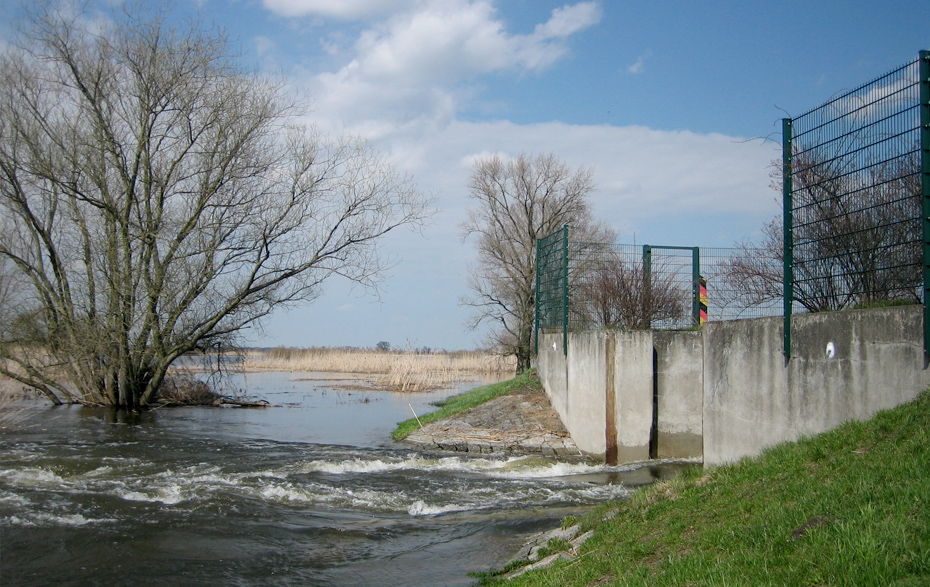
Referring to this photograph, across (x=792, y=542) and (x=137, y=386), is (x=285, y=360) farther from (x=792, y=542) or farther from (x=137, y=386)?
(x=792, y=542)

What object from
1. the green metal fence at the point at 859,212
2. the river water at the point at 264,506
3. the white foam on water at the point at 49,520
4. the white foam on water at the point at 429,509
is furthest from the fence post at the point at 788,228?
the white foam on water at the point at 49,520

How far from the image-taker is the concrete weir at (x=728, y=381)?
21.1 ft

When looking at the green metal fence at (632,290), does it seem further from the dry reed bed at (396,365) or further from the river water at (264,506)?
the dry reed bed at (396,365)

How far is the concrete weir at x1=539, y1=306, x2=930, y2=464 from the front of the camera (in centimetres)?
643

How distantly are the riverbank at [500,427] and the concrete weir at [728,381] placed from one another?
39 cm

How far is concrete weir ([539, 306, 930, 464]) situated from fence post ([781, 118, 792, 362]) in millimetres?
128

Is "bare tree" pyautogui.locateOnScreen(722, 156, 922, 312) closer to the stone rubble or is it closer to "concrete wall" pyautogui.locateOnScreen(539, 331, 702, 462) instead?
"concrete wall" pyautogui.locateOnScreen(539, 331, 702, 462)

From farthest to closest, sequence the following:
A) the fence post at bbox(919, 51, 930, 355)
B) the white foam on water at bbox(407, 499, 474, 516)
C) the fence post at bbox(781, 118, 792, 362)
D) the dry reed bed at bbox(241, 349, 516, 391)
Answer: the dry reed bed at bbox(241, 349, 516, 391), the white foam on water at bbox(407, 499, 474, 516), the fence post at bbox(781, 118, 792, 362), the fence post at bbox(919, 51, 930, 355)

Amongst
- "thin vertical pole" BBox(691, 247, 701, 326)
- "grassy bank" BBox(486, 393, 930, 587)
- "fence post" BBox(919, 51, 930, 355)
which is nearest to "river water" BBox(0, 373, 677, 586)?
"grassy bank" BBox(486, 393, 930, 587)

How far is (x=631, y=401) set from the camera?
42.5 feet

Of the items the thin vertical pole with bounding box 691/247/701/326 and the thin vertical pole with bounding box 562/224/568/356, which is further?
the thin vertical pole with bounding box 562/224/568/356

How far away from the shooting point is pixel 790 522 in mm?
4285

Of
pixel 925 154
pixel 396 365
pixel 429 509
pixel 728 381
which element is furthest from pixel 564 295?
pixel 396 365

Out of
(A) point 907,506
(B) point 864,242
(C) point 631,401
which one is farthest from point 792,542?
(C) point 631,401
